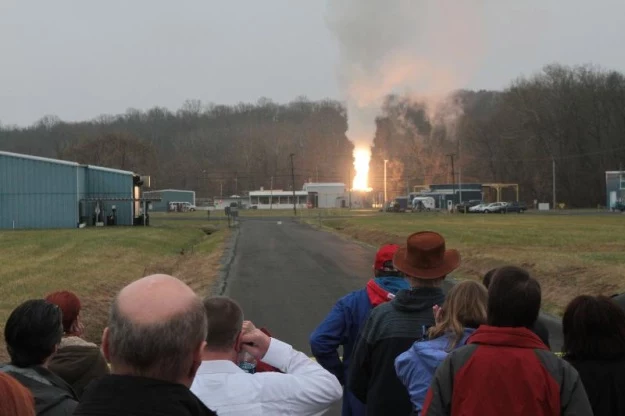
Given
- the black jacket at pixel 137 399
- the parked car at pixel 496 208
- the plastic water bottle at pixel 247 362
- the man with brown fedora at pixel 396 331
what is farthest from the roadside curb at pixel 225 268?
the parked car at pixel 496 208

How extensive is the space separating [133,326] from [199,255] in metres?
24.2

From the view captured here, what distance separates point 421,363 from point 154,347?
184 cm

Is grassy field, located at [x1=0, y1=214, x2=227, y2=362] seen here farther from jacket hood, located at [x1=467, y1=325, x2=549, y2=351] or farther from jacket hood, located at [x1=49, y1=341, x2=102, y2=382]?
jacket hood, located at [x1=467, y1=325, x2=549, y2=351]

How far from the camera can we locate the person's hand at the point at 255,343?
3002 mm

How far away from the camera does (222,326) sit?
2783 millimetres

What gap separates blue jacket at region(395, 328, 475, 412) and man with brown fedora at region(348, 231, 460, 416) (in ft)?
0.88

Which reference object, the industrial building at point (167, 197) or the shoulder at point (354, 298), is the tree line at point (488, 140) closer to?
the industrial building at point (167, 197)

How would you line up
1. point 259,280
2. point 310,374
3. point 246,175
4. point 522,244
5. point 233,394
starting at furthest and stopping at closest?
point 246,175
point 522,244
point 259,280
point 310,374
point 233,394

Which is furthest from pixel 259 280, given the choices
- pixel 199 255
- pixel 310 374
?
pixel 310 374

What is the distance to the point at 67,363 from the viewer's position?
389 centimetres

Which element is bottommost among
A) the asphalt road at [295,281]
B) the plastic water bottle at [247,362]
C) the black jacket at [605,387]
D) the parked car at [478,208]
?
the asphalt road at [295,281]

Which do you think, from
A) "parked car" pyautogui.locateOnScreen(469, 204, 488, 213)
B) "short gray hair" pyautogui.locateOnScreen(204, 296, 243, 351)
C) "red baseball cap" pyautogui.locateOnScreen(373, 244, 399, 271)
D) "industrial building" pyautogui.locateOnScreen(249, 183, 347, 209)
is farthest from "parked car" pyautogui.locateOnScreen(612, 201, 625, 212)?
"short gray hair" pyautogui.locateOnScreen(204, 296, 243, 351)

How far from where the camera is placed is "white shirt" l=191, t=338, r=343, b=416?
2654mm

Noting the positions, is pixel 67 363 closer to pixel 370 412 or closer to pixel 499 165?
pixel 370 412
